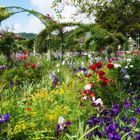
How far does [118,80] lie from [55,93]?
1725 millimetres

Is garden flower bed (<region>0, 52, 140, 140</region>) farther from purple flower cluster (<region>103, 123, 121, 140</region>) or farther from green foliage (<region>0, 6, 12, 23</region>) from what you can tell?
green foliage (<region>0, 6, 12, 23</region>)

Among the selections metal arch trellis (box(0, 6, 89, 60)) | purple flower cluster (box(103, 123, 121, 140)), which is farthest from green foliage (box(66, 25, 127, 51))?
purple flower cluster (box(103, 123, 121, 140))

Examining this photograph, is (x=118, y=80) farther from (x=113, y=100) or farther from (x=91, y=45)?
(x=91, y=45)

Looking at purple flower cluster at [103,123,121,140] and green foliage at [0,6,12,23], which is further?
green foliage at [0,6,12,23]

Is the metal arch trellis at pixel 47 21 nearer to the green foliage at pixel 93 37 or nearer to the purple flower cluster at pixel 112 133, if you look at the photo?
the green foliage at pixel 93 37

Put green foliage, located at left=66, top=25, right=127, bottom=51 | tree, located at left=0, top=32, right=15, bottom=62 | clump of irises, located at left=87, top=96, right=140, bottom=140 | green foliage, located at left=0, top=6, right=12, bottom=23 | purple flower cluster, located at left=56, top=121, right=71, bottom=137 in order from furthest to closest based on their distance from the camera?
1. green foliage, located at left=66, top=25, right=127, bottom=51
2. green foliage, located at left=0, top=6, right=12, bottom=23
3. tree, located at left=0, top=32, right=15, bottom=62
4. purple flower cluster, located at left=56, top=121, right=71, bottom=137
5. clump of irises, located at left=87, top=96, right=140, bottom=140

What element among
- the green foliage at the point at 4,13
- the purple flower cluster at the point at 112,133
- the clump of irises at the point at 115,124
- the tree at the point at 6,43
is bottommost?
the clump of irises at the point at 115,124

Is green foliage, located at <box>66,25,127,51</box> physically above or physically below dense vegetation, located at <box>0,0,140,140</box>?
above

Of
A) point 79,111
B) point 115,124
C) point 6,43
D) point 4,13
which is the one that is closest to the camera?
point 115,124

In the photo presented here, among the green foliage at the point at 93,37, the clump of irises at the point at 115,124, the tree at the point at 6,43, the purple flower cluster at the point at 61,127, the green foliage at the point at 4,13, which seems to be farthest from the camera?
the green foliage at the point at 93,37

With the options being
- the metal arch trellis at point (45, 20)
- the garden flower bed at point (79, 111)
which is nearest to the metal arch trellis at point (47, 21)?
the metal arch trellis at point (45, 20)

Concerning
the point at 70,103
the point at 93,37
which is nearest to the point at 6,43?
the point at 93,37

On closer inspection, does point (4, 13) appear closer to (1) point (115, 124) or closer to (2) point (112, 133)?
(1) point (115, 124)

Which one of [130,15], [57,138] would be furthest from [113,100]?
[130,15]
